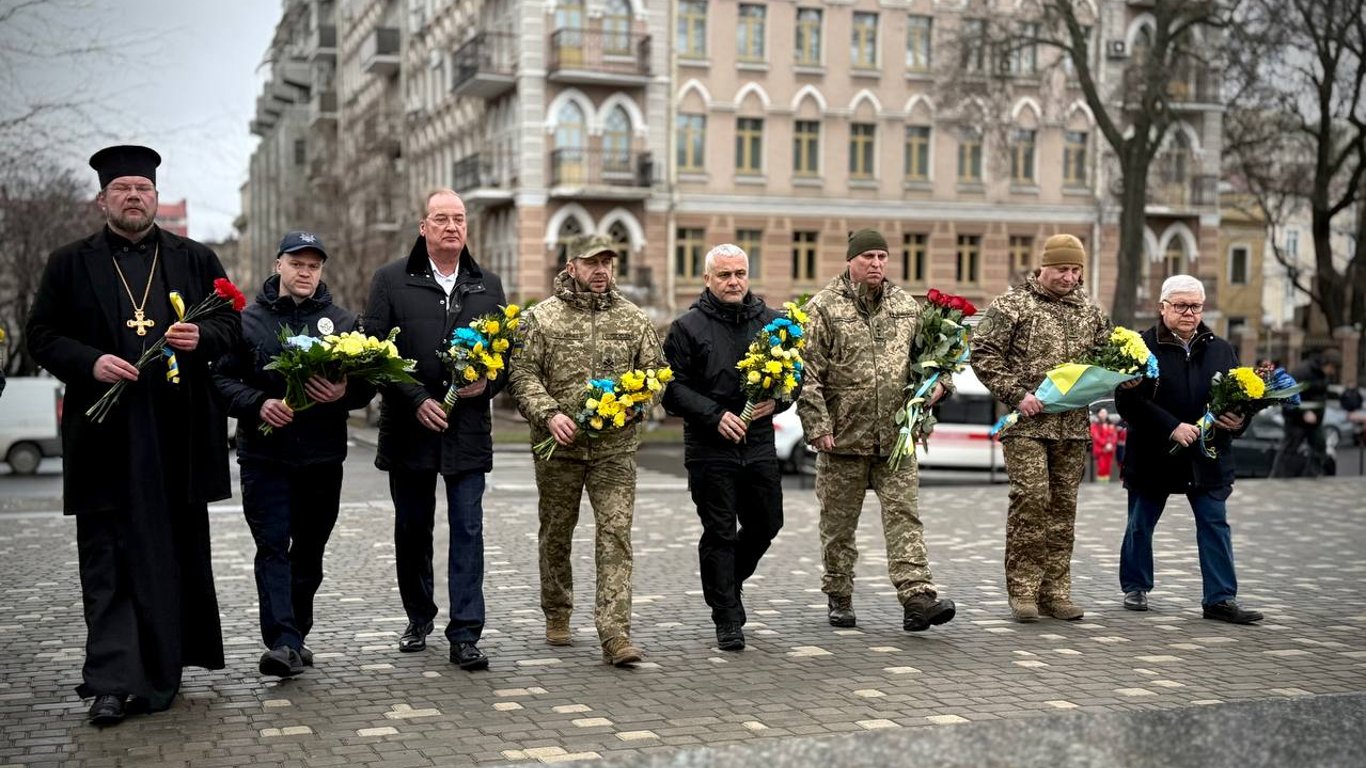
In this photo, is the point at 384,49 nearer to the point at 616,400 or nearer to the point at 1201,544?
the point at 1201,544

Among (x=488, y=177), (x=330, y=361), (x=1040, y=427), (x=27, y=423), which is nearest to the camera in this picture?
(x=330, y=361)

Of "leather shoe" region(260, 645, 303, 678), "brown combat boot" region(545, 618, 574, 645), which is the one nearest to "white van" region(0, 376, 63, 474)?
"brown combat boot" region(545, 618, 574, 645)

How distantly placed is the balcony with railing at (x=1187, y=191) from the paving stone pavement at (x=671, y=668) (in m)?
43.7

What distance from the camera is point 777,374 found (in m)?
8.65

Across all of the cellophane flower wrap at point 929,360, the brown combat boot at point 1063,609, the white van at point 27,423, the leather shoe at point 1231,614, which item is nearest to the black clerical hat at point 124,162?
the cellophane flower wrap at point 929,360

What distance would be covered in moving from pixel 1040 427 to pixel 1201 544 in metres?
1.32

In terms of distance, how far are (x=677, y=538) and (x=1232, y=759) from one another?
8.57 meters

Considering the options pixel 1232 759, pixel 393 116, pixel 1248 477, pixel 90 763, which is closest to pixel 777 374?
pixel 1232 759

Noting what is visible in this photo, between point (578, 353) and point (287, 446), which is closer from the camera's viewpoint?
point (287, 446)

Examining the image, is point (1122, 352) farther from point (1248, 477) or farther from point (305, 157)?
point (305, 157)

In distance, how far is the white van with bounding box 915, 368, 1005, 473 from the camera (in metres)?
26.7

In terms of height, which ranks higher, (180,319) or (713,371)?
(180,319)

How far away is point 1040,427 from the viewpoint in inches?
375

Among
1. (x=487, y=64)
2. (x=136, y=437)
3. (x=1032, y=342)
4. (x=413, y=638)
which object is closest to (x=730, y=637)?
(x=413, y=638)
